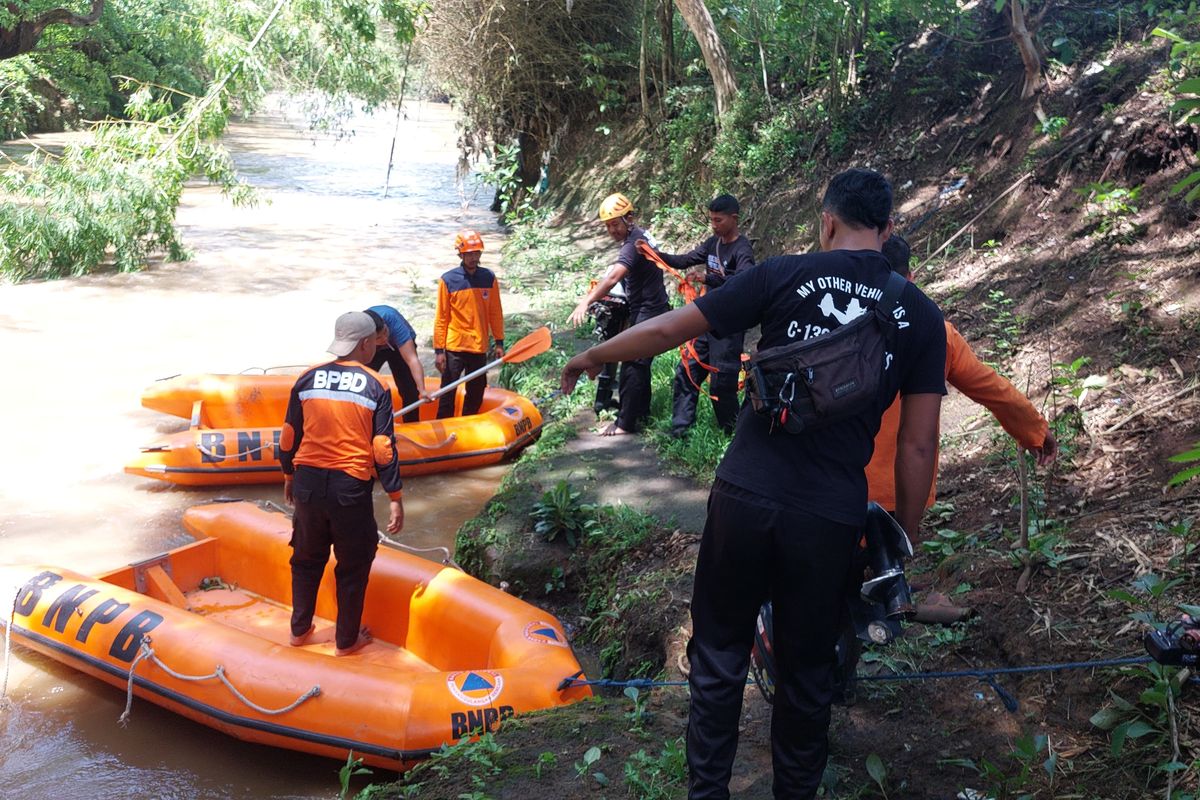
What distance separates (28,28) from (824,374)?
2162 centimetres

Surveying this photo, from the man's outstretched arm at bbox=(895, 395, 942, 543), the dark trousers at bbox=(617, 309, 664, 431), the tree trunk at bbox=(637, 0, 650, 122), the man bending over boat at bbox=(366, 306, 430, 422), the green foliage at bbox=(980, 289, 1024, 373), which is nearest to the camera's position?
the man's outstretched arm at bbox=(895, 395, 942, 543)

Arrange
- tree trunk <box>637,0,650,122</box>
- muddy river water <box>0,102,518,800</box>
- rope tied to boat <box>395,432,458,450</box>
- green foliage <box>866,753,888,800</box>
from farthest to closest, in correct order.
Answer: tree trunk <box>637,0,650,122</box>, rope tied to boat <box>395,432,458,450</box>, muddy river water <box>0,102,518,800</box>, green foliage <box>866,753,888,800</box>

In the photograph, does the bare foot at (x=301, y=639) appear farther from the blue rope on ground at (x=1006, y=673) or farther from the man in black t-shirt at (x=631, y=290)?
the blue rope on ground at (x=1006, y=673)

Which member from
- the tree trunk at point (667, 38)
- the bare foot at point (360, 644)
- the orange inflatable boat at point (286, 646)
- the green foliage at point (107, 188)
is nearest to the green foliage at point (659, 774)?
the orange inflatable boat at point (286, 646)

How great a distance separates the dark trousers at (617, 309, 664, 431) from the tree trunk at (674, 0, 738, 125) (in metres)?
6.45

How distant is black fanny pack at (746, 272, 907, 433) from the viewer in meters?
2.54

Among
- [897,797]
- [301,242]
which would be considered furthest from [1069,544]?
[301,242]

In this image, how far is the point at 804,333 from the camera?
8.60 ft

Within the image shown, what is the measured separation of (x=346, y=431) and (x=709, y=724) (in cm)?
271

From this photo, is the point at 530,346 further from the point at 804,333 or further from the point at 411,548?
the point at 804,333

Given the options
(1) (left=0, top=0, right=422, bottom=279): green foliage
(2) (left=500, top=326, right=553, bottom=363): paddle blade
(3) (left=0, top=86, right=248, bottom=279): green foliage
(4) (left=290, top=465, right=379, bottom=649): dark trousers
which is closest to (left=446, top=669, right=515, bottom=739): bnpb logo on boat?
(4) (left=290, top=465, right=379, bottom=649): dark trousers

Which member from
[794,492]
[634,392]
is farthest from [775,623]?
[634,392]

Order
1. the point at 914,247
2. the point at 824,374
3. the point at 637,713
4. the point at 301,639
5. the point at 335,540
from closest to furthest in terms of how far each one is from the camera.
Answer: the point at 824,374 < the point at 637,713 < the point at 335,540 < the point at 301,639 < the point at 914,247

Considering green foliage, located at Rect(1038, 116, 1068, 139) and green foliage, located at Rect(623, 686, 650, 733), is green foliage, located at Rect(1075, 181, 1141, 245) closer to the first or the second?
green foliage, located at Rect(1038, 116, 1068, 139)
